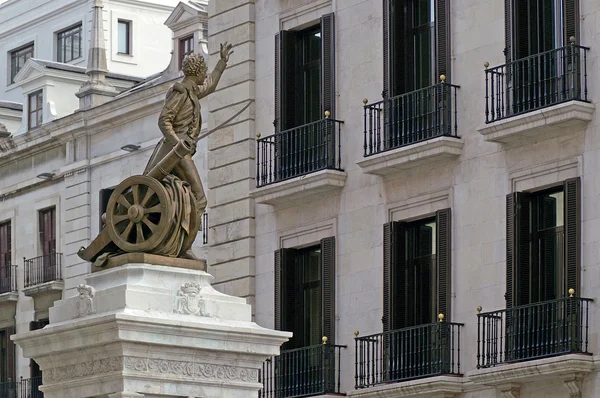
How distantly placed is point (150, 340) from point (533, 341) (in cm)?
1012

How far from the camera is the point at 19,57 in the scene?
6053cm

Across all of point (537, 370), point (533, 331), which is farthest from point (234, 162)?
point (537, 370)

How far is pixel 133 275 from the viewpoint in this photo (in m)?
20.7

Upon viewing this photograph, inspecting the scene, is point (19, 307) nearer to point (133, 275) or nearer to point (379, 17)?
point (379, 17)

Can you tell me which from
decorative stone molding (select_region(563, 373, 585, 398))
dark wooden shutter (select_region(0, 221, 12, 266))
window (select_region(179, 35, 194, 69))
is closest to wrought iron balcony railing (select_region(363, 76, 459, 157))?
decorative stone molding (select_region(563, 373, 585, 398))

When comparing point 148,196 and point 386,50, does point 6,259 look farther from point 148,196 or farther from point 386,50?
point 148,196

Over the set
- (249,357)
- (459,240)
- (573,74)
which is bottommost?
(249,357)

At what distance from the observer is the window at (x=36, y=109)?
165 feet

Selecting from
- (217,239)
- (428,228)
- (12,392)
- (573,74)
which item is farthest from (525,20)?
(12,392)


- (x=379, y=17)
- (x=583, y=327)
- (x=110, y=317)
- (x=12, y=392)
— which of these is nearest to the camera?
(x=110, y=317)

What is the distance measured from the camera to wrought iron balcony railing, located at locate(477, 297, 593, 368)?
28734 millimetres

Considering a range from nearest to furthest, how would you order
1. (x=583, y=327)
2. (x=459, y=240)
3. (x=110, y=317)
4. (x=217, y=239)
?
(x=110, y=317), (x=583, y=327), (x=459, y=240), (x=217, y=239)

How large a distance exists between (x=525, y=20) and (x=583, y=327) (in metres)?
4.63

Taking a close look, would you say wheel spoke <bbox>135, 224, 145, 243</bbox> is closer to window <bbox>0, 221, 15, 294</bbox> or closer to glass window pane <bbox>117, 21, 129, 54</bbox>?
window <bbox>0, 221, 15, 294</bbox>
